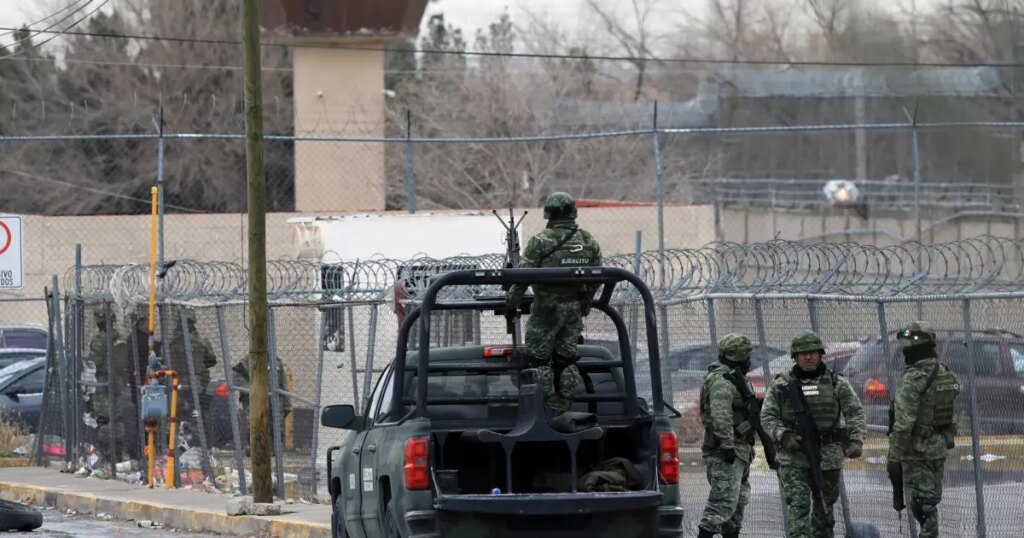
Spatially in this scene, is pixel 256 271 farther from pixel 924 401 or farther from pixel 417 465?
pixel 924 401

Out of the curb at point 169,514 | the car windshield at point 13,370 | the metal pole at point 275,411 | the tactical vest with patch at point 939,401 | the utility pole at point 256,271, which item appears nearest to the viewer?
the tactical vest with patch at point 939,401

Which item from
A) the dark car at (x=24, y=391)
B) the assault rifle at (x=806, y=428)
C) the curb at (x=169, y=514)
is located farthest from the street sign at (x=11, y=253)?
the assault rifle at (x=806, y=428)

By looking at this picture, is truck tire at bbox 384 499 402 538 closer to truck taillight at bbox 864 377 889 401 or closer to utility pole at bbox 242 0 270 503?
truck taillight at bbox 864 377 889 401

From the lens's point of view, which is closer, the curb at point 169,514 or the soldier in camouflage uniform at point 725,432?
the soldier in camouflage uniform at point 725,432

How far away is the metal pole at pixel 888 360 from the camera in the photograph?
34.2ft

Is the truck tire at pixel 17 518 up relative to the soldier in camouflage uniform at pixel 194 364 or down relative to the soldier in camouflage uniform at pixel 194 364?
down

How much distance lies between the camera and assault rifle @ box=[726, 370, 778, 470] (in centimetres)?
1048

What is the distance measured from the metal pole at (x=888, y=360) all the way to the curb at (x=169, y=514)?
4.55m

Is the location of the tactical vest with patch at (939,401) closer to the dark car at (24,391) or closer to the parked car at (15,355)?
the dark car at (24,391)

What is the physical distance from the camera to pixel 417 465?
26.9 feet

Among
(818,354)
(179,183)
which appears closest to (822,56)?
(179,183)

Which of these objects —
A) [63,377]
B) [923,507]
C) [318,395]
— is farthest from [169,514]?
[923,507]

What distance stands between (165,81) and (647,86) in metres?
18.5

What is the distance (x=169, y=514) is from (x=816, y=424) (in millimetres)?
6855
